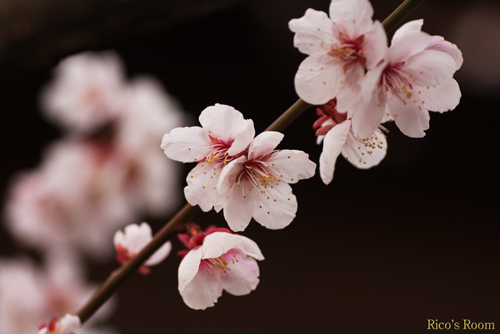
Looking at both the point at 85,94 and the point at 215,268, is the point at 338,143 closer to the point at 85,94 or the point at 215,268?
the point at 215,268

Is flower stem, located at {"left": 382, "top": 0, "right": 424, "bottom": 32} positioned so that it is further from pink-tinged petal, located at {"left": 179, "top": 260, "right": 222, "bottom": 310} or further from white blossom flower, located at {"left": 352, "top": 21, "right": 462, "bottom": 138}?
pink-tinged petal, located at {"left": 179, "top": 260, "right": 222, "bottom": 310}

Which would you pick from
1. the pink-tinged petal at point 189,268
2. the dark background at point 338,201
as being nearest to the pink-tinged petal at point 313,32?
the pink-tinged petal at point 189,268

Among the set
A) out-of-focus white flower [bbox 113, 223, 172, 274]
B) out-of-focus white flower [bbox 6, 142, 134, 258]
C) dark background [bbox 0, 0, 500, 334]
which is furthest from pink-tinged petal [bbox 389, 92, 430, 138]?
dark background [bbox 0, 0, 500, 334]

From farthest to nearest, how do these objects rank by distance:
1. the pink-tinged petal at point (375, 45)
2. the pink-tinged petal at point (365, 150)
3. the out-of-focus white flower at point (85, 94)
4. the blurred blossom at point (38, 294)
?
the out-of-focus white flower at point (85, 94)
the blurred blossom at point (38, 294)
the pink-tinged petal at point (365, 150)
the pink-tinged petal at point (375, 45)

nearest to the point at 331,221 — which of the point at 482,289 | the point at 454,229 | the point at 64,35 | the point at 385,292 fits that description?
the point at 385,292

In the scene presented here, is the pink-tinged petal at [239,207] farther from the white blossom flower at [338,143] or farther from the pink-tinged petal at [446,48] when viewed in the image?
the pink-tinged petal at [446,48]

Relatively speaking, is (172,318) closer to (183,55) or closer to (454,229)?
(183,55)
